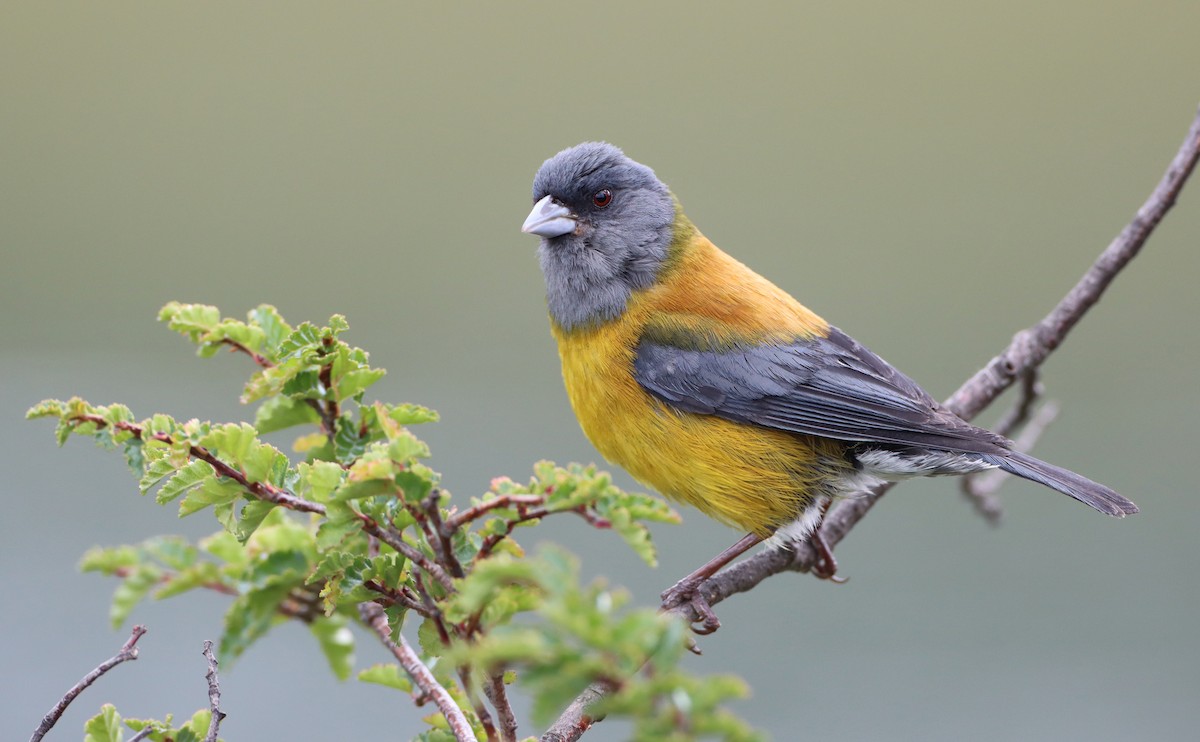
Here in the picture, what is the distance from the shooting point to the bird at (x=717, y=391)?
8.64 feet

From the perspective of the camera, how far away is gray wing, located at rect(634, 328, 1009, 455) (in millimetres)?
2637

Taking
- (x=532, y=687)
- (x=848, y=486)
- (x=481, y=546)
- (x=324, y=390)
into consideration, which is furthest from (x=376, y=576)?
(x=848, y=486)

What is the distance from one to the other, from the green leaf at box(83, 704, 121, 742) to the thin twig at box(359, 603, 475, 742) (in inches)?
12.4

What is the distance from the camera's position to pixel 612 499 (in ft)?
3.41

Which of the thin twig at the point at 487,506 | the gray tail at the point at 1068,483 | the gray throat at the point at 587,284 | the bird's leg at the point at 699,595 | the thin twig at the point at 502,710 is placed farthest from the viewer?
the gray throat at the point at 587,284

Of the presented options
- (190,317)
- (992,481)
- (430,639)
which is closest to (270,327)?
(190,317)

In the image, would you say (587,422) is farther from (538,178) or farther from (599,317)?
(538,178)

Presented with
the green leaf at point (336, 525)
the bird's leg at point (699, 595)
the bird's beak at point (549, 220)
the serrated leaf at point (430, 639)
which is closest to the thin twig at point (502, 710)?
the serrated leaf at point (430, 639)

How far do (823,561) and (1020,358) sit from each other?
31.0 inches

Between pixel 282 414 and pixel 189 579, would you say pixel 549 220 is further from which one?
pixel 189 579

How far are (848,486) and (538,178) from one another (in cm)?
119

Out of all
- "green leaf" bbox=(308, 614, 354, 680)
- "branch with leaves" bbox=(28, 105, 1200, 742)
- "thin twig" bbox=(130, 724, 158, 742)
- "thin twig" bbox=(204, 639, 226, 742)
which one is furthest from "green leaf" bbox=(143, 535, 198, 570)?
"thin twig" bbox=(130, 724, 158, 742)

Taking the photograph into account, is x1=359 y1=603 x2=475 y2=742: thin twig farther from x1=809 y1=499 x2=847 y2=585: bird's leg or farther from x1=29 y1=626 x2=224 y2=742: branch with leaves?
x1=809 y1=499 x2=847 y2=585: bird's leg

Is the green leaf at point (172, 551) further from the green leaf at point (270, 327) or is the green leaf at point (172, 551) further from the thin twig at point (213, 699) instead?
the green leaf at point (270, 327)
